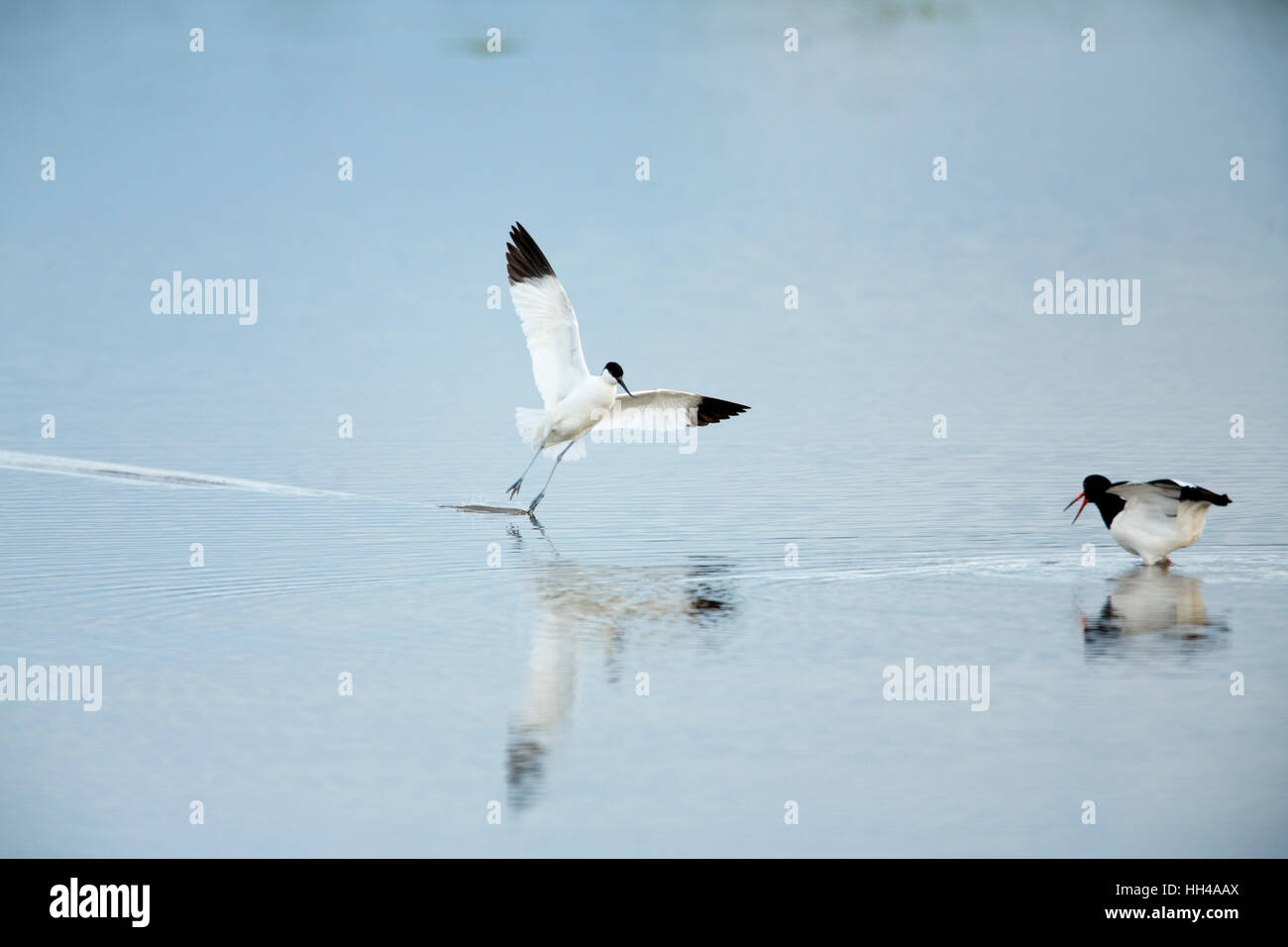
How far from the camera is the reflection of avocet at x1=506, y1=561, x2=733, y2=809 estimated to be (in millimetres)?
7027

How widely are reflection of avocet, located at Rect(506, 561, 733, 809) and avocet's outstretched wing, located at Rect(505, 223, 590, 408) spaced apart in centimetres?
229

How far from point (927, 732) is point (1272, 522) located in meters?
5.98

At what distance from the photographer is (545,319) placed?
12719 millimetres

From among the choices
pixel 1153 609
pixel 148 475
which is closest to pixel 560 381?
pixel 148 475

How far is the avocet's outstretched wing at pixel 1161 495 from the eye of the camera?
1032 centimetres

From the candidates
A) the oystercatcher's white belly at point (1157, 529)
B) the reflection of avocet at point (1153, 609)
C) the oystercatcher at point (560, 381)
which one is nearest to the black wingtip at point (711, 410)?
the oystercatcher at point (560, 381)

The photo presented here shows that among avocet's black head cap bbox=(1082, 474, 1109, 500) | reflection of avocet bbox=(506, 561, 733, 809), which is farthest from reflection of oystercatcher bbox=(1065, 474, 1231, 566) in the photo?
reflection of avocet bbox=(506, 561, 733, 809)

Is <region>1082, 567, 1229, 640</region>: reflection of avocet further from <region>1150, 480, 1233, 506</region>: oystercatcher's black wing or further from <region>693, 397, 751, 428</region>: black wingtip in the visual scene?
<region>693, 397, 751, 428</region>: black wingtip

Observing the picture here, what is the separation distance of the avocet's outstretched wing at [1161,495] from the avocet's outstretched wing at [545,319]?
4.08 meters

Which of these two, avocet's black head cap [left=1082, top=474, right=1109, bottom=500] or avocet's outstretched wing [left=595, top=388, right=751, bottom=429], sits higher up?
avocet's outstretched wing [left=595, top=388, right=751, bottom=429]

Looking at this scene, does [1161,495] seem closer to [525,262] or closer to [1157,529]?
[1157,529]

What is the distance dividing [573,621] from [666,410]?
417 cm

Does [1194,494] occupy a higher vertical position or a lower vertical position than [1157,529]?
higher
